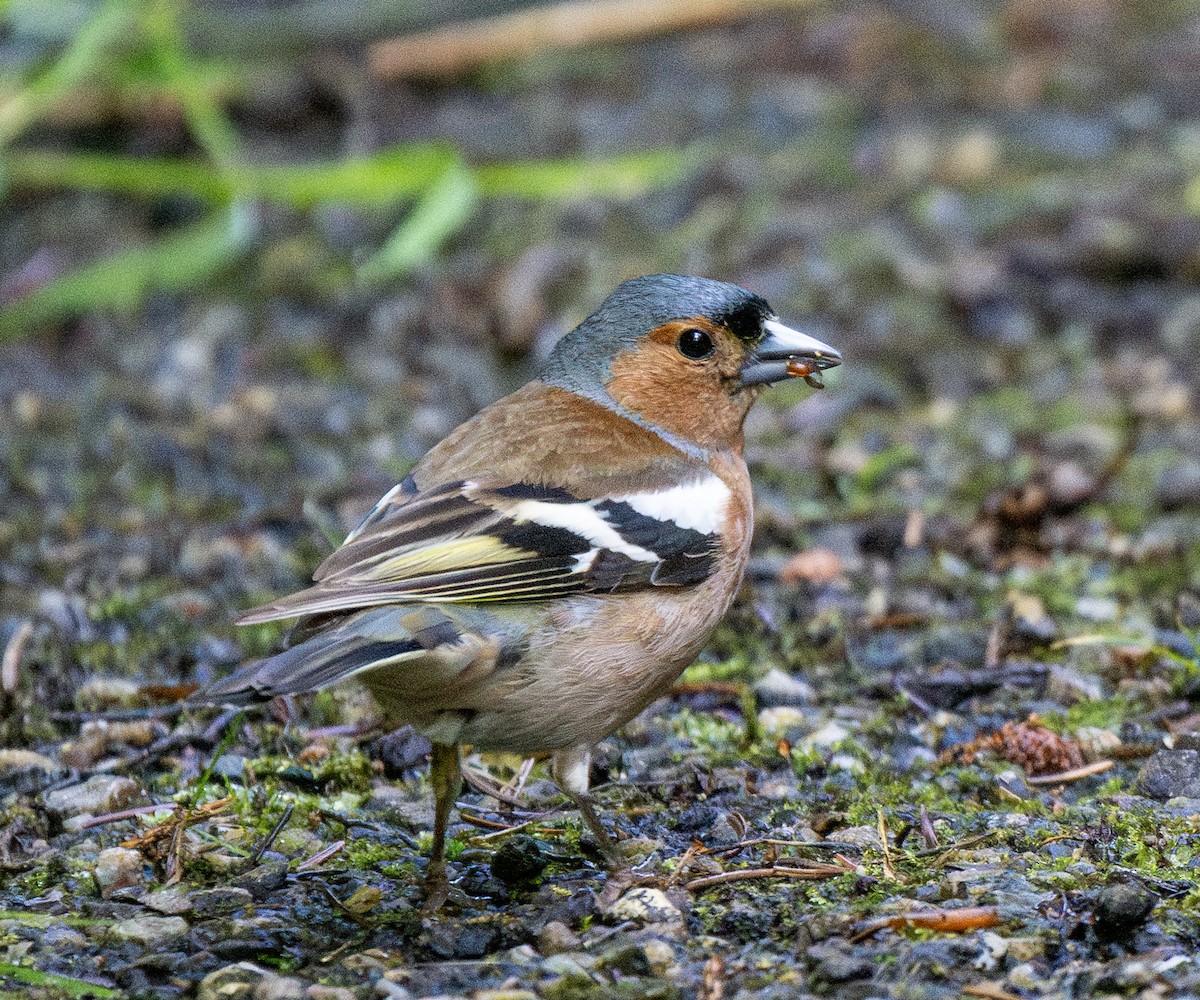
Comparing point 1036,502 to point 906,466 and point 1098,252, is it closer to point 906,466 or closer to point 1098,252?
point 906,466

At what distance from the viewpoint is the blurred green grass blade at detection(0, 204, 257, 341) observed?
746 cm

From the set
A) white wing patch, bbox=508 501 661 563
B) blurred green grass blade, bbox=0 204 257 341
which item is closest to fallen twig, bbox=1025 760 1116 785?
white wing patch, bbox=508 501 661 563

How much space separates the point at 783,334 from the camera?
441cm

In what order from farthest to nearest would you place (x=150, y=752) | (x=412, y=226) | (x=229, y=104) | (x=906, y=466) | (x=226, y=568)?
1. (x=229, y=104)
2. (x=412, y=226)
3. (x=906, y=466)
4. (x=226, y=568)
5. (x=150, y=752)

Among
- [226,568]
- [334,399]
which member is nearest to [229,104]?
[334,399]

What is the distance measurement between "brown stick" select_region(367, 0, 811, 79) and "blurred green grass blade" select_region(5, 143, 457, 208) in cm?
135

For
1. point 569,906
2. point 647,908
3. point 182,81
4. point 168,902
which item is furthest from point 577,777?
point 182,81

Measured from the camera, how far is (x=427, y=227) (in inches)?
296

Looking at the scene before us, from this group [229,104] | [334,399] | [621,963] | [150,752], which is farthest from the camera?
[229,104]

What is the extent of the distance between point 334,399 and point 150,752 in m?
2.76

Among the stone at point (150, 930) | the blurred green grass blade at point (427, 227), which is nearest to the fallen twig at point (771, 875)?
the stone at point (150, 930)

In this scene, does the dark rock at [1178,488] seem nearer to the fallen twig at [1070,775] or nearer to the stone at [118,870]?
the fallen twig at [1070,775]

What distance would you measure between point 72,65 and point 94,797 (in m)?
4.22

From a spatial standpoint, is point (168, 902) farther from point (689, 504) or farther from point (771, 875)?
point (689, 504)
